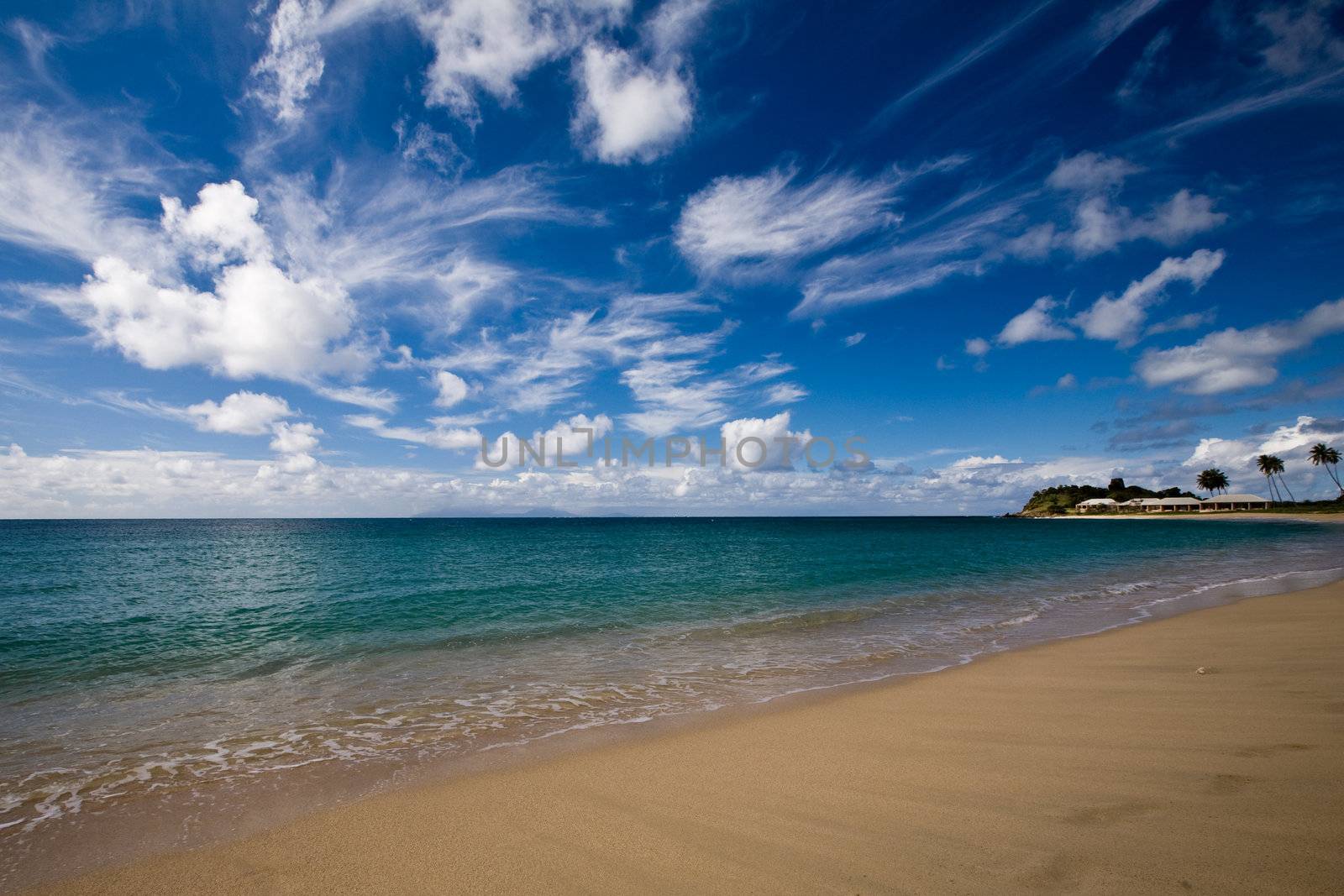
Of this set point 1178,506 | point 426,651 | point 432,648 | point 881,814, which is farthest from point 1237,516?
point 881,814

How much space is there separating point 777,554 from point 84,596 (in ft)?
146

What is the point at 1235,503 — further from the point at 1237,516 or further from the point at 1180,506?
the point at 1237,516

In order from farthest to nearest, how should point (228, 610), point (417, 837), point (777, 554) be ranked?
point (777, 554) < point (228, 610) < point (417, 837)

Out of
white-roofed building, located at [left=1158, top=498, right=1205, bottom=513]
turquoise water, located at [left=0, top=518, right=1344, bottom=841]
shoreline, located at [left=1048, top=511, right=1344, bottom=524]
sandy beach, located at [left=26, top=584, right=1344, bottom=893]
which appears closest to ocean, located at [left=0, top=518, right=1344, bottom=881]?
turquoise water, located at [left=0, top=518, right=1344, bottom=841]

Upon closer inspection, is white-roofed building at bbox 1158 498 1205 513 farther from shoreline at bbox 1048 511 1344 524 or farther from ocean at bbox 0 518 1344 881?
ocean at bbox 0 518 1344 881

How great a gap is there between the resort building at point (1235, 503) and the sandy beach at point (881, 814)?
210118mm

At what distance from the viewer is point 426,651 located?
14.6 meters

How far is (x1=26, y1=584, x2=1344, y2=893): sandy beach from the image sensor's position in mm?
4520

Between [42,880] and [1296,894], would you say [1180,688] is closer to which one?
[1296,894]

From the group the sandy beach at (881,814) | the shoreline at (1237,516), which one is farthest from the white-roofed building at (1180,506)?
the sandy beach at (881,814)

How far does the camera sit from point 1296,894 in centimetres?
398

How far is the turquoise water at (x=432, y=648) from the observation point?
8164mm

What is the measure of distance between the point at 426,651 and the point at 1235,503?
733ft

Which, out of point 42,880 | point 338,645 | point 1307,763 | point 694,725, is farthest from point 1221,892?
point 338,645
